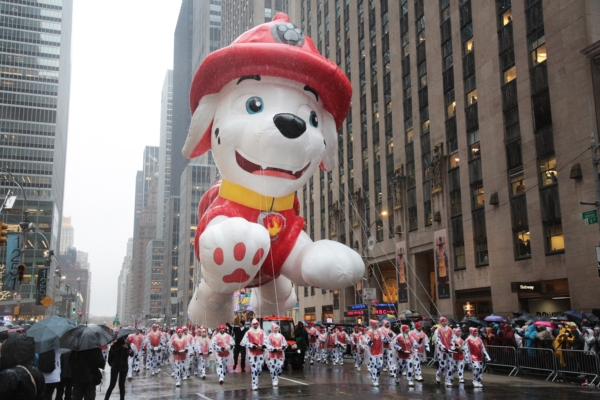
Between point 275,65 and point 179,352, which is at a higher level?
point 275,65

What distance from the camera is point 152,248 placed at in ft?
520

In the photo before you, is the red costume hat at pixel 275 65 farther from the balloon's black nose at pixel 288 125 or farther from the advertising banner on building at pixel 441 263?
the advertising banner on building at pixel 441 263

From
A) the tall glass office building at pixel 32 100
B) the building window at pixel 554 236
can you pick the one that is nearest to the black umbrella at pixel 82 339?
the building window at pixel 554 236

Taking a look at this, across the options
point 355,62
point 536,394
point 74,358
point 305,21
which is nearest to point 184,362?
point 74,358

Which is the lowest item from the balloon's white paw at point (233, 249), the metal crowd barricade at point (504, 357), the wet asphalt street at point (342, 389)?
the wet asphalt street at point (342, 389)

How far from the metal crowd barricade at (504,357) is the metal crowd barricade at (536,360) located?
16 cm

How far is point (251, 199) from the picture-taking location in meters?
10.6

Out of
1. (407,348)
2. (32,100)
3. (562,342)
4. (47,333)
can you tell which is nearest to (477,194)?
(562,342)

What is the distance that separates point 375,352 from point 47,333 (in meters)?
8.20

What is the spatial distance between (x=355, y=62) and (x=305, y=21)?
1674cm

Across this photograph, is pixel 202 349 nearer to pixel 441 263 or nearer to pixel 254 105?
pixel 254 105

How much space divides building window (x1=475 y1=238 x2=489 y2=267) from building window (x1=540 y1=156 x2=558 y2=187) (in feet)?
16.9

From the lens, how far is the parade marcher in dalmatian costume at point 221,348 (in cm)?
1489

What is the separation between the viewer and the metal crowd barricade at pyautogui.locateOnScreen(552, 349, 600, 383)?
13.8m
